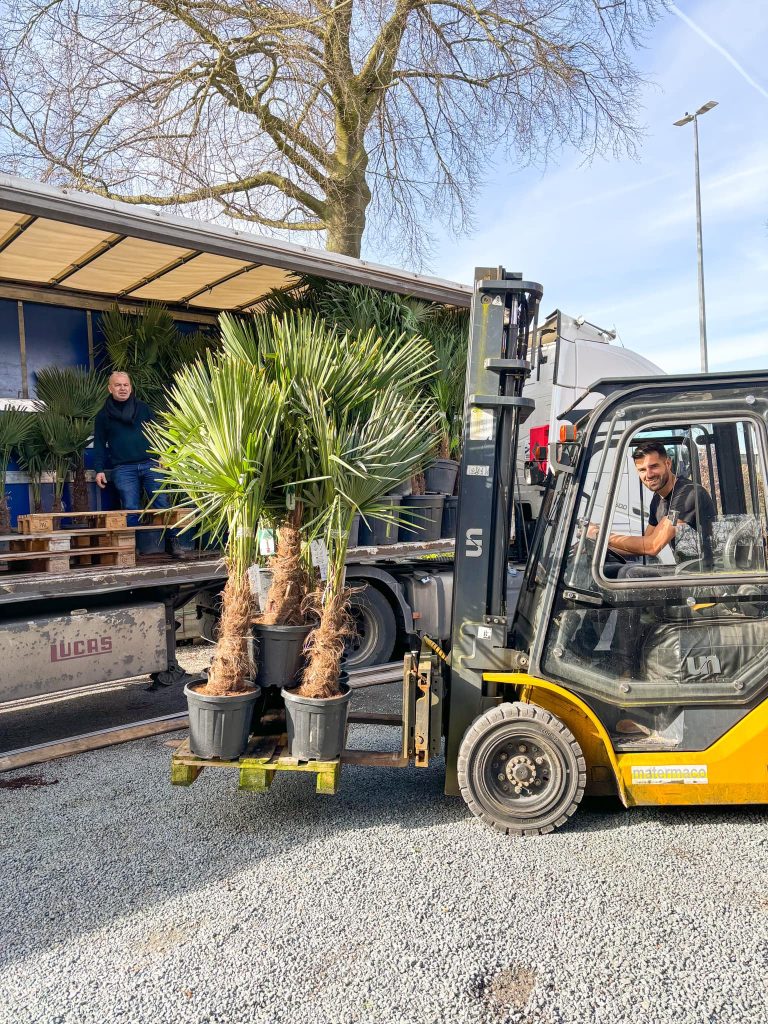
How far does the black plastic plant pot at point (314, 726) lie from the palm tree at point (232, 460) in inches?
12.2

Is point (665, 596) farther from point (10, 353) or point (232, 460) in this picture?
point (10, 353)

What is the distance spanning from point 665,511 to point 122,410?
4960 millimetres

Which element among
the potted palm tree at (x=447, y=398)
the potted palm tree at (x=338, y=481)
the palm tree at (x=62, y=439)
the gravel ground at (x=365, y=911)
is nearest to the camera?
the gravel ground at (x=365, y=911)

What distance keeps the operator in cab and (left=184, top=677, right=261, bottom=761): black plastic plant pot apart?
6.21 feet

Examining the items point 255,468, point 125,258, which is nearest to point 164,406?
point 125,258

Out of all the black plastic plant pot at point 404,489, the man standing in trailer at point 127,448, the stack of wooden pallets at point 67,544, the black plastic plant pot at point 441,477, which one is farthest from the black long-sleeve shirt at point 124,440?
the black plastic plant pot at point 441,477

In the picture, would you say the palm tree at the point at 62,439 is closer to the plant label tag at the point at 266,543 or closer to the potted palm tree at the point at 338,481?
the plant label tag at the point at 266,543

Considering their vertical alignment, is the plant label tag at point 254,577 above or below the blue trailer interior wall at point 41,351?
below

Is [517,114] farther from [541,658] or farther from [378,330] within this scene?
[541,658]

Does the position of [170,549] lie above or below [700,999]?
above

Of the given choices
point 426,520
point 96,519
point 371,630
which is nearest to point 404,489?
point 426,520

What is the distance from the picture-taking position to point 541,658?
398 cm

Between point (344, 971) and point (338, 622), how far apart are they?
1656mm

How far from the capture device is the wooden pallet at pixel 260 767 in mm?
3896
